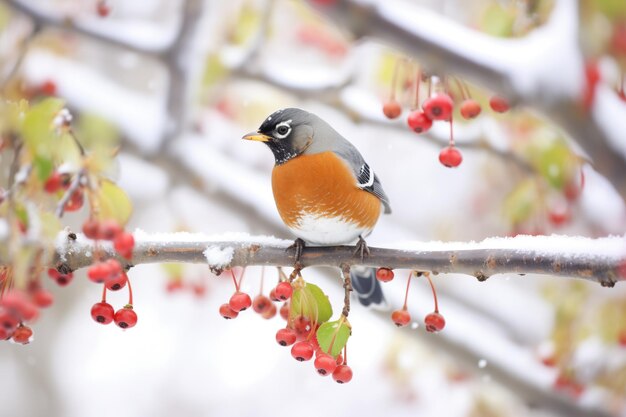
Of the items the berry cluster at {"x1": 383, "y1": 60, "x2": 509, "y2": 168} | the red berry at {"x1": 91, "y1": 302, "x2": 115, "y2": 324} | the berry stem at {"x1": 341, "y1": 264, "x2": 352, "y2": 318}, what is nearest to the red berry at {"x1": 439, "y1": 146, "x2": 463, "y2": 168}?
the berry cluster at {"x1": 383, "y1": 60, "x2": 509, "y2": 168}

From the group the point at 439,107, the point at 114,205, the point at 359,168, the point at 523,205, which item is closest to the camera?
the point at 114,205

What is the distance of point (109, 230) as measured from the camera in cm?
137

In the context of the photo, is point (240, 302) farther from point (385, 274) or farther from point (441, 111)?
point (441, 111)

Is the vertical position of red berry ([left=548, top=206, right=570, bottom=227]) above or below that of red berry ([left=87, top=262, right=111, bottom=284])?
above

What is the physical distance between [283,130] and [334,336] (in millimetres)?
654

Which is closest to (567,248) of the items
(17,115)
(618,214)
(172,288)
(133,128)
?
(17,115)

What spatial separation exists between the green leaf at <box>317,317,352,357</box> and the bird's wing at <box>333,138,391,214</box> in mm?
615

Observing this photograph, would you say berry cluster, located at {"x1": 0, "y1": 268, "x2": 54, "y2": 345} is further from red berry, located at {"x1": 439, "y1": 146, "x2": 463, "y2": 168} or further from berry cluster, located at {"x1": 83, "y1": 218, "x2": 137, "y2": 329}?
red berry, located at {"x1": 439, "y1": 146, "x2": 463, "y2": 168}

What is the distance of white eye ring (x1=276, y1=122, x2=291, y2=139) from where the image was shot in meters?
1.77

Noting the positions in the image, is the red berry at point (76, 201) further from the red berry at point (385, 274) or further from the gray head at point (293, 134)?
the red berry at point (385, 274)

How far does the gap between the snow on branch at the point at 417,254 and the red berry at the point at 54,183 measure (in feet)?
0.56

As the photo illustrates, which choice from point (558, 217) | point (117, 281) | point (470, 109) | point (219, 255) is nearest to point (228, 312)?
point (219, 255)

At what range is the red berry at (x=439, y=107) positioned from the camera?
69.6 inches

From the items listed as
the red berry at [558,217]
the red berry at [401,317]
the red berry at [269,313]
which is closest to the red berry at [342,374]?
the red berry at [401,317]
